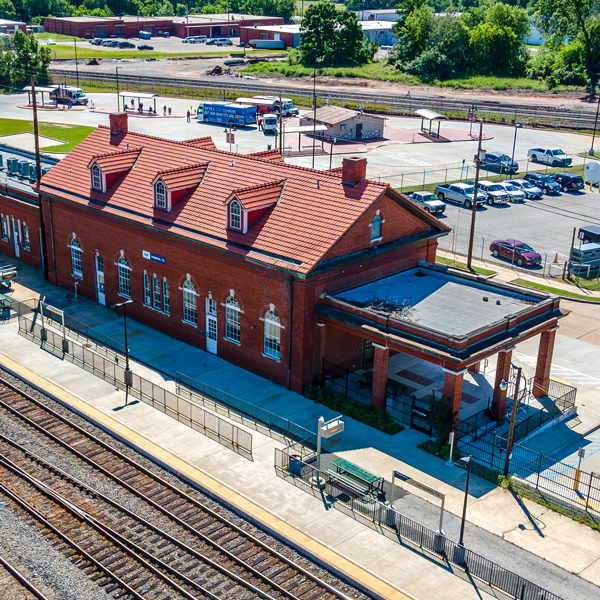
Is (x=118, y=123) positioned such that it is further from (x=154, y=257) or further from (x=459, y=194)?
(x=459, y=194)

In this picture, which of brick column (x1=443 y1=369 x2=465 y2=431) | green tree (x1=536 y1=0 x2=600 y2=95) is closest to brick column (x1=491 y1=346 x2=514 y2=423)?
brick column (x1=443 y1=369 x2=465 y2=431)

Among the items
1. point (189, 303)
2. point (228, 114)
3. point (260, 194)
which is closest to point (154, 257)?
point (189, 303)

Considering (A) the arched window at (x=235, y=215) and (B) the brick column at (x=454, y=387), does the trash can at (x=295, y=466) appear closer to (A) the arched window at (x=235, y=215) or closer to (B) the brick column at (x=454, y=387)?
(B) the brick column at (x=454, y=387)

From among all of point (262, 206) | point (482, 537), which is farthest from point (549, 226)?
point (482, 537)

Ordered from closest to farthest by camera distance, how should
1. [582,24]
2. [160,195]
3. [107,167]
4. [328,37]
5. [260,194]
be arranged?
[260,194]
[160,195]
[107,167]
[582,24]
[328,37]

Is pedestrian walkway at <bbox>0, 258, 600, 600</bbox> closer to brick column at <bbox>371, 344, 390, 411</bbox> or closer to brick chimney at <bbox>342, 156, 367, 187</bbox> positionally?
brick column at <bbox>371, 344, 390, 411</bbox>

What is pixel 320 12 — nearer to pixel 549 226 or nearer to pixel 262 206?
pixel 549 226
